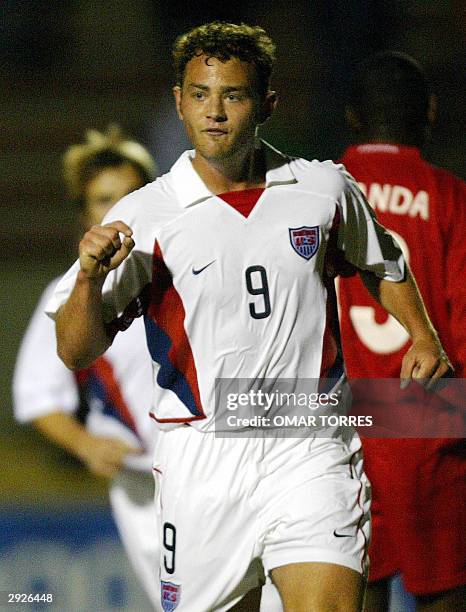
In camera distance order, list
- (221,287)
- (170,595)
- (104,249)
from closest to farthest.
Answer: (104,249) < (221,287) < (170,595)

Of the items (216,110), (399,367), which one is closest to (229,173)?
(216,110)

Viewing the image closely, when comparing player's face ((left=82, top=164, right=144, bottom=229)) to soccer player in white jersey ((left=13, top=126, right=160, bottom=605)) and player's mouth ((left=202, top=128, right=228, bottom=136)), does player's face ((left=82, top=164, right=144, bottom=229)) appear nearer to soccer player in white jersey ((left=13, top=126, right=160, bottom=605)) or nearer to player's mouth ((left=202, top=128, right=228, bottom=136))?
soccer player in white jersey ((left=13, top=126, right=160, bottom=605))

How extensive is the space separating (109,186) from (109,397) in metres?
0.83

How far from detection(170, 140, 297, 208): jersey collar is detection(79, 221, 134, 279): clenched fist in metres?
0.28

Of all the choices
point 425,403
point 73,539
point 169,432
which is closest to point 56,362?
point 73,539

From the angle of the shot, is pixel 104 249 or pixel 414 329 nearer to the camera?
pixel 104 249

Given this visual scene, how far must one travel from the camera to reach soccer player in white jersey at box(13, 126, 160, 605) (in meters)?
5.02

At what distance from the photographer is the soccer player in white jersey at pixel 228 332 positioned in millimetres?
3162

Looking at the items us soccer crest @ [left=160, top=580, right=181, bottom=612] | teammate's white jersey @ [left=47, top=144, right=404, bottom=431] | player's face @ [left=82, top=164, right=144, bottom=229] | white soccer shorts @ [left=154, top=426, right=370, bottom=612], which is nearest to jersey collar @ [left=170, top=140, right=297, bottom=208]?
teammate's white jersey @ [left=47, top=144, right=404, bottom=431]

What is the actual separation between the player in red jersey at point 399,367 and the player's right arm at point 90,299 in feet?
3.76

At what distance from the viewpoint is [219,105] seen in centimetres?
320

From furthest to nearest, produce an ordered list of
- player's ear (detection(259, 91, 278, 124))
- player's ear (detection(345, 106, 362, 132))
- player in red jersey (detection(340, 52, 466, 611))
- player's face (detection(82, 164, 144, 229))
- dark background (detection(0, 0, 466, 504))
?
dark background (detection(0, 0, 466, 504)) < player's face (detection(82, 164, 144, 229)) < player's ear (detection(345, 106, 362, 132)) < player in red jersey (detection(340, 52, 466, 611)) < player's ear (detection(259, 91, 278, 124))

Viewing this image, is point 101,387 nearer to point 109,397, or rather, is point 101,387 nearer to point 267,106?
point 109,397

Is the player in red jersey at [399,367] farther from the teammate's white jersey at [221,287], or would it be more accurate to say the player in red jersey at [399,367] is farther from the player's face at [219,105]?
the player's face at [219,105]
